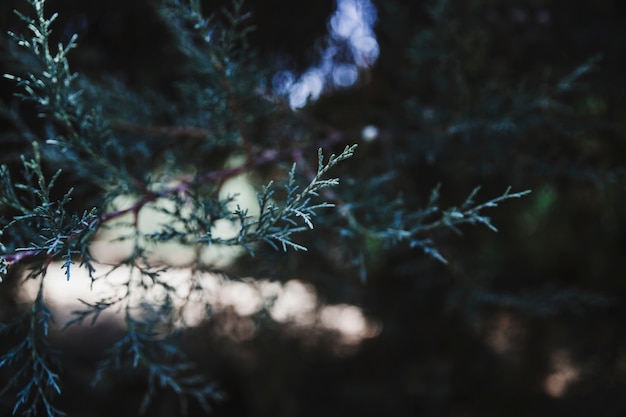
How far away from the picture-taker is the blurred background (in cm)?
207

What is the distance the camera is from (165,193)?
1.42 meters

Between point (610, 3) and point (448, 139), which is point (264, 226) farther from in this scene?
point (610, 3)

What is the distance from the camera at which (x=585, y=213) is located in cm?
294

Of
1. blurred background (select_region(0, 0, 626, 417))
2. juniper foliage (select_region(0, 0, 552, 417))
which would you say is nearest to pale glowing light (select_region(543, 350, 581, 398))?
blurred background (select_region(0, 0, 626, 417))

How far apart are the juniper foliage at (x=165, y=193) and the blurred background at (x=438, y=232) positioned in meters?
0.13

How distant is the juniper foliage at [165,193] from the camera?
1.09m

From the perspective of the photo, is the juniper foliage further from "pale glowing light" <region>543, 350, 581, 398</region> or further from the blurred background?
"pale glowing light" <region>543, 350, 581, 398</region>

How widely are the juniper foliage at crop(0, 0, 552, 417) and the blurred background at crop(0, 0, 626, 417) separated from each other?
0.41 ft

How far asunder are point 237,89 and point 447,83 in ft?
2.93

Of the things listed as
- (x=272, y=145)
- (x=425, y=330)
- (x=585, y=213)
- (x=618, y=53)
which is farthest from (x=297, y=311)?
(x=618, y=53)

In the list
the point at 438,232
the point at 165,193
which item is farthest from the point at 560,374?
the point at 165,193

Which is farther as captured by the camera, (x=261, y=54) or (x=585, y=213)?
(x=585, y=213)

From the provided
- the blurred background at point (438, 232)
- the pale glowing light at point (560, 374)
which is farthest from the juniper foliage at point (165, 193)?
the pale glowing light at point (560, 374)

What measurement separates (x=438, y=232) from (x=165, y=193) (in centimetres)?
88
